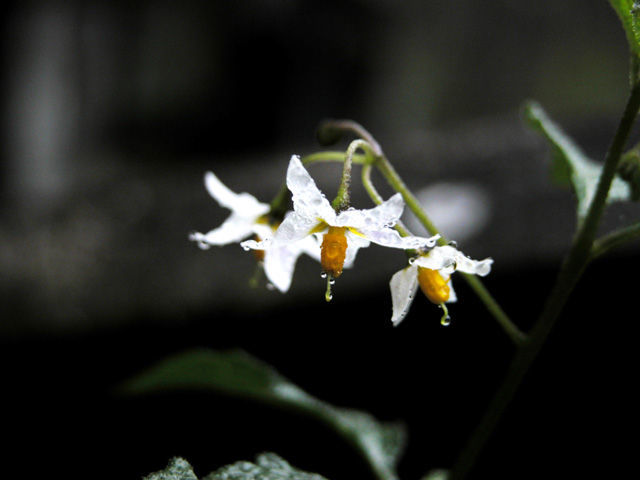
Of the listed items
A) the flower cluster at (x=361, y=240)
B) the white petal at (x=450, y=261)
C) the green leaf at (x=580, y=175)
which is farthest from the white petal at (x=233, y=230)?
the green leaf at (x=580, y=175)

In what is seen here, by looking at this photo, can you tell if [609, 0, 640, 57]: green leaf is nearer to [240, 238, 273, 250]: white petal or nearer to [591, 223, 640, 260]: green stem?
[591, 223, 640, 260]: green stem

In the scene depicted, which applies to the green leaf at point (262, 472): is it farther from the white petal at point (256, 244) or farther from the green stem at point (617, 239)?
the green stem at point (617, 239)

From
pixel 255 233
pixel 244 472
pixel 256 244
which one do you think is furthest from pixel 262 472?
pixel 255 233

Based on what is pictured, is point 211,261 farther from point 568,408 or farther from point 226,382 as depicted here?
point 568,408

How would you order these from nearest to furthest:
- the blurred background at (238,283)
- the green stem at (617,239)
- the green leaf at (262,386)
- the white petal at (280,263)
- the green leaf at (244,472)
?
the green leaf at (244,472) → the green stem at (617,239) → the white petal at (280,263) → the green leaf at (262,386) → the blurred background at (238,283)

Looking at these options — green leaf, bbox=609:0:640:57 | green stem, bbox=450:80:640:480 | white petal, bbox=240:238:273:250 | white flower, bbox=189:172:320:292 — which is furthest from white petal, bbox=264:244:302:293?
green leaf, bbox=609:0:640:57

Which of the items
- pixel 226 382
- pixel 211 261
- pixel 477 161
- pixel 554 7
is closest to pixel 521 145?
pixel 477 161
